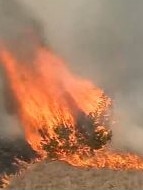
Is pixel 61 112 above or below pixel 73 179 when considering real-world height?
above

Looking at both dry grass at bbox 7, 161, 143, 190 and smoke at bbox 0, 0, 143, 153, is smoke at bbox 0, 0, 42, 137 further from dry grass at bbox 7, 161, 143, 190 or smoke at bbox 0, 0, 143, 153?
dry grass at bbox 7, 161, 143, 190

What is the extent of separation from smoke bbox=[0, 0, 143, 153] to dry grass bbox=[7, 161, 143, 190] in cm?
104

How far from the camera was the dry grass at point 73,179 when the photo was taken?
6.52 meters

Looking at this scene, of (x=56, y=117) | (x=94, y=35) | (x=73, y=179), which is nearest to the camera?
(x=73, y=179)

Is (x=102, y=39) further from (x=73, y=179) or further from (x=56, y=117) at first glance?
(x=73, y=179)

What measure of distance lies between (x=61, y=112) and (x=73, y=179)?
44.6 inches

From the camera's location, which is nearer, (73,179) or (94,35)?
(73,179)

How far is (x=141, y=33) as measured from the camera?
7336mm

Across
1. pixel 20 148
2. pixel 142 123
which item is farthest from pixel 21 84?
pixel 142 123

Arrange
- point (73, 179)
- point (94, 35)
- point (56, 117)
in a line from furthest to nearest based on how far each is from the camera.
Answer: point (94, 35)
point (56, 117)
point (73, 179)

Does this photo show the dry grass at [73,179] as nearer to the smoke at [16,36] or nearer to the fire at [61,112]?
the fire at [61,112]

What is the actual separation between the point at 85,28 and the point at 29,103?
4.78 ft

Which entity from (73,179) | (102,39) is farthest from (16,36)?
(73,179)

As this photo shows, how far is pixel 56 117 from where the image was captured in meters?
7.23
